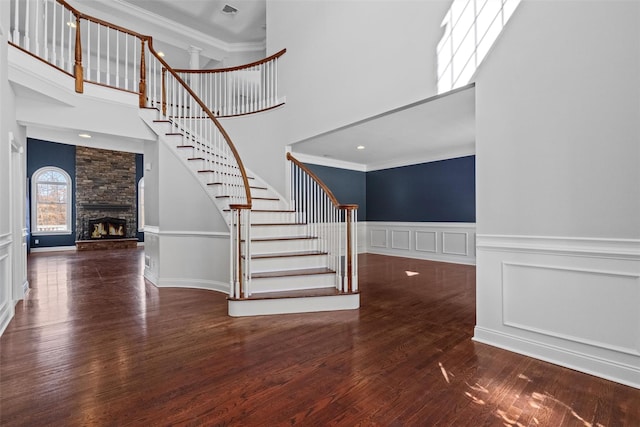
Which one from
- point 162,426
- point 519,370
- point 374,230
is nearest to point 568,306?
point 519,370

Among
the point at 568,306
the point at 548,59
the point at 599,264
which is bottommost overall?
the point at 568,306

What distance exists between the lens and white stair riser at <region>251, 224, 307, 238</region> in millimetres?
4469

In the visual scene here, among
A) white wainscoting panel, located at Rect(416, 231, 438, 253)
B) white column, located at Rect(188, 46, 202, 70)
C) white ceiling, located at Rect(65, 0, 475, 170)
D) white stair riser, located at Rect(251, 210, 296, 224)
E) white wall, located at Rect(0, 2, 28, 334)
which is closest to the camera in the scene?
white wall, located at Rect(0, 2, 28, 334)

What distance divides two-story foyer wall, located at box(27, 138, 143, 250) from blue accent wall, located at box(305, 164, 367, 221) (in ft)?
24.1

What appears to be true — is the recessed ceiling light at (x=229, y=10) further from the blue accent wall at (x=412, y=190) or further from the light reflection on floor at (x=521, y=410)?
the light reflection on floor at (x=521, y=410)

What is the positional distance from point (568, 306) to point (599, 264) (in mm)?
371

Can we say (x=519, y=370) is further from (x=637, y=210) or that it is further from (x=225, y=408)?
(x=225, y=408)

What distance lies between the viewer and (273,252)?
167 inches

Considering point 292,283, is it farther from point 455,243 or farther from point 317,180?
point 455,243

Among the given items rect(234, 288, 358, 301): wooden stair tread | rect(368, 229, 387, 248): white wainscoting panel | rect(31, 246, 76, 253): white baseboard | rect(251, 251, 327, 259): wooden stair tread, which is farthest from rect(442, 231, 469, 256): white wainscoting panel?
rect(31, 246, 76, 253): white baseboard

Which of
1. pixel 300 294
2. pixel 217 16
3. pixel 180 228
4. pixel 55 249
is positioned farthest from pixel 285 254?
pixel 55 249

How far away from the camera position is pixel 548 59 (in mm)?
2301

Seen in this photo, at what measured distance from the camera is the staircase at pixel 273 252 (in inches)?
135

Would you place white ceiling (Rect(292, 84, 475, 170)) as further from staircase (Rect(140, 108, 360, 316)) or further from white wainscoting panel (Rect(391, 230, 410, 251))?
white wainscoting panel (Rect(391, 230, 410, 251))
